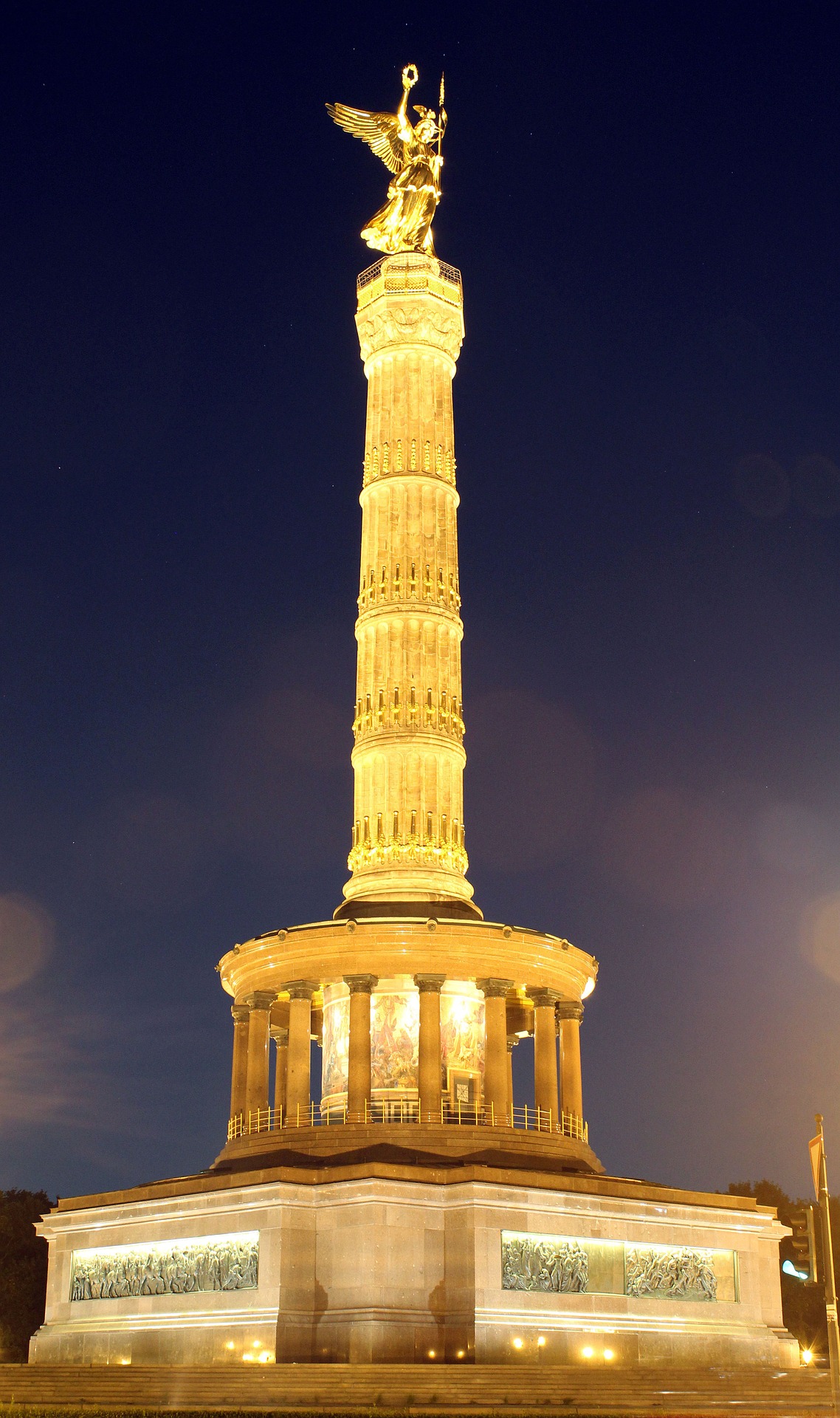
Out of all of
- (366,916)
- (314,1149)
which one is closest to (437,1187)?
(314,1149)

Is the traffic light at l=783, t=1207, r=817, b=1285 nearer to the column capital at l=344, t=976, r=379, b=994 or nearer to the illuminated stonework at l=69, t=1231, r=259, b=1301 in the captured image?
the illuminated stonework at l=69, t=1231, r=259, b=1301

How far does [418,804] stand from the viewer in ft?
124

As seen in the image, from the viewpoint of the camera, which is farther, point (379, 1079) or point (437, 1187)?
point (379, 1079)

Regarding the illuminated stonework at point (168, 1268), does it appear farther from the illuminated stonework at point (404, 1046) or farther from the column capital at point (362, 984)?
the column capital at point (362, 984)

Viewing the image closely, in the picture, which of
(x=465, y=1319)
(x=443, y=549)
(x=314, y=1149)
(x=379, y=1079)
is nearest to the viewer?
(x=465, y=1319)

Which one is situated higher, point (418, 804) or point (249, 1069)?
point (418, 804)

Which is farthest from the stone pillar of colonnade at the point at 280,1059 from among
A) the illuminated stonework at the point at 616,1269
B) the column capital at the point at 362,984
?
the illuminated stonework at the point at 616,1269

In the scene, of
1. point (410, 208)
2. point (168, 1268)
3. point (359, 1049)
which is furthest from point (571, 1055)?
point (410, 208)

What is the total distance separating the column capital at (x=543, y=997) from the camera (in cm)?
3572

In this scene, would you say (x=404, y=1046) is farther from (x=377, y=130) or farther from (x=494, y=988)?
(x=377, y=130)

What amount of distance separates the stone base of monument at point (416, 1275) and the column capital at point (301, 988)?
14.0 ft

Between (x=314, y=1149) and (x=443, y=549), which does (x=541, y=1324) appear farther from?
(x=443, y=549)

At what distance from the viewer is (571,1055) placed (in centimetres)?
3616

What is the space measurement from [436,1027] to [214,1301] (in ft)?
23.4
